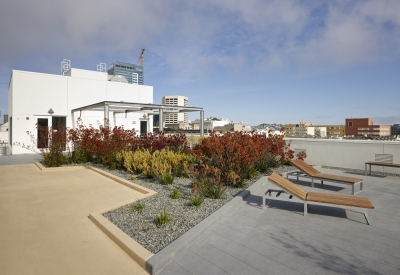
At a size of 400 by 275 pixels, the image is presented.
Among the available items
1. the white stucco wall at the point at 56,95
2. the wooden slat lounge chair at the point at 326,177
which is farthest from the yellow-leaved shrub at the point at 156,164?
the white stucco wall at the point at 56,95

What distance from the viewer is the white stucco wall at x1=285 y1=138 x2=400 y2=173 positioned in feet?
28.5

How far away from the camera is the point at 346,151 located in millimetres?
9617

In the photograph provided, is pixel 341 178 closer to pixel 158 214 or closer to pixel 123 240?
pixel 158 214

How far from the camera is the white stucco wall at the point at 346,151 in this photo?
8.69 metres

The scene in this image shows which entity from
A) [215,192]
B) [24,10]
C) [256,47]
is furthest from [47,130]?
[256,47]

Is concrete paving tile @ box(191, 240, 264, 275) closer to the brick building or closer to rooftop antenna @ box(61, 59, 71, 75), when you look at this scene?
rooftop antenna @ box(61, 59, 71, 75)

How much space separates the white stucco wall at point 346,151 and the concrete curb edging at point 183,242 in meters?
6.81

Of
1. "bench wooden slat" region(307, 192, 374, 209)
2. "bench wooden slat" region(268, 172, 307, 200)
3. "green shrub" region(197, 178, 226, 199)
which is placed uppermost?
"bench wooden slat" region(268, 172, 307, 200)

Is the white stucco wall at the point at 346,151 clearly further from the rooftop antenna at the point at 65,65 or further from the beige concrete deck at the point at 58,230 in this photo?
the rooftop antenna at the point at 65,65

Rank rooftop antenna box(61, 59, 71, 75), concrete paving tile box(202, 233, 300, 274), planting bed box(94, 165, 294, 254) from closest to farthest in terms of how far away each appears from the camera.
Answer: concrete paving tile box(202, 233, 300, 274), planting bed box(94, 165, 294, 254), rooftop antenna box(61, 59, 71, 75)

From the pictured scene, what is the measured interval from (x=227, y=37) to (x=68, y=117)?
38.8ft

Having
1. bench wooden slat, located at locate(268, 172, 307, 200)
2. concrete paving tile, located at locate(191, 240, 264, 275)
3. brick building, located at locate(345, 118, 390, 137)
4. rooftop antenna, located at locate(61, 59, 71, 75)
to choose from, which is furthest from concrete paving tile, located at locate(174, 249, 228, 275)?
brick building, located at locate(345, 118, 390, 137)

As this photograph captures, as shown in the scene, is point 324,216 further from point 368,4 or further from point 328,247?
point 368,4

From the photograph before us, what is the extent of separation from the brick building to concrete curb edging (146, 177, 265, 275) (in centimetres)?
3654
